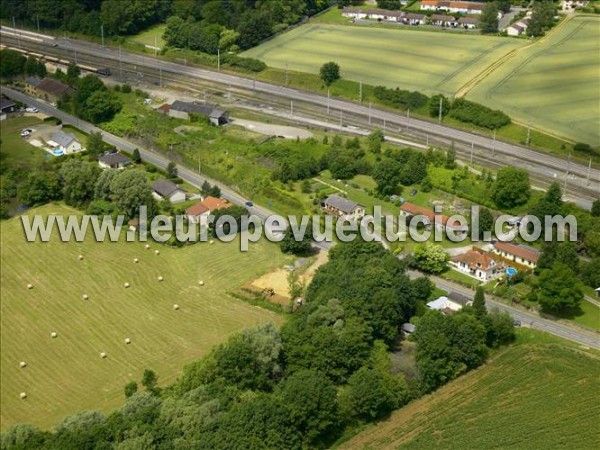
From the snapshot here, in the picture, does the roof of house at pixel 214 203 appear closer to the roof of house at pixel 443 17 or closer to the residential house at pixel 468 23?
the residential house at pixel 468 23

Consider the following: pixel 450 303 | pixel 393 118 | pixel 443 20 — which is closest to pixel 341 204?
pixel 450 303

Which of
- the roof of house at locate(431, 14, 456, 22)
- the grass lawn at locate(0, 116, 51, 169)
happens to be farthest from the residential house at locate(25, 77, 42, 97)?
the roof of house at locate(431, 14, 456, 22)

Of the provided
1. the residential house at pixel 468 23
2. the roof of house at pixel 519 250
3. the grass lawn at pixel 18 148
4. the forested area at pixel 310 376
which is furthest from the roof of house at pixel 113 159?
the residential house at pixel 468 23

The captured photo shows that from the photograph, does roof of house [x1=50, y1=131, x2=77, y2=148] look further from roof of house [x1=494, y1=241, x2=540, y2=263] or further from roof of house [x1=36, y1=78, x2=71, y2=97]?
roof of house [x1=494, y1=241, x2=540, y2=263]

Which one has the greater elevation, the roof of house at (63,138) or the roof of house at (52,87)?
the roof of house at (52,87)

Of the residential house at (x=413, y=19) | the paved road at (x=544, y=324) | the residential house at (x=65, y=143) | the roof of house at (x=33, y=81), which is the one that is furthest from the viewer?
the residential house at (x=413, y=19)

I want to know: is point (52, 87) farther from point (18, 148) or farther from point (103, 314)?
point (103, 314)
